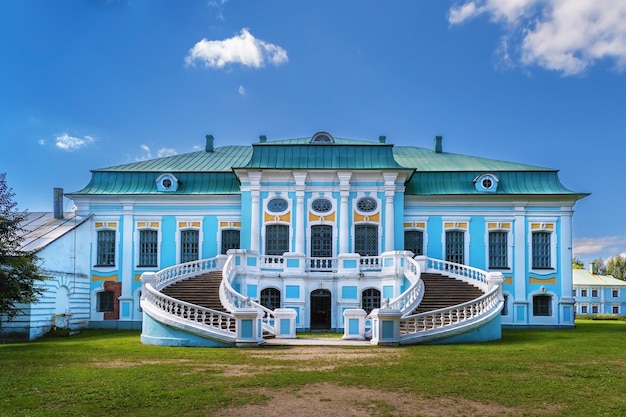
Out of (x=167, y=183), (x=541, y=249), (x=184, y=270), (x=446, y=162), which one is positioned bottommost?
(x=184, y=270)

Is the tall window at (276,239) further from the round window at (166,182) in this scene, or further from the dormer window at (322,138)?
the round window at (166,182)

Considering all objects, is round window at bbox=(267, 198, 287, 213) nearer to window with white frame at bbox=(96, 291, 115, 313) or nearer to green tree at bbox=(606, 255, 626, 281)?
window with white frame at bbox=(96, 291, 115, 313)

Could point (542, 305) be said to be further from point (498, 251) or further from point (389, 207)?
point (389, 207)

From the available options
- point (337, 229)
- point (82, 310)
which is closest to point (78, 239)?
point (82, 310)

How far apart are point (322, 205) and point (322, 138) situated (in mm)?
3848

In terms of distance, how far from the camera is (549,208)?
29078 mm

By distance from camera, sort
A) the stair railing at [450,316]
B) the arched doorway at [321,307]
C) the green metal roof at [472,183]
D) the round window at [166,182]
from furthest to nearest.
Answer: the round window at [166,182]
the green metal roof at [472,183]
the arched doorway at [321,307]
the stair railing at [450,316]

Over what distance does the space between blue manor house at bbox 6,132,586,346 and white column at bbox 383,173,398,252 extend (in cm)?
5

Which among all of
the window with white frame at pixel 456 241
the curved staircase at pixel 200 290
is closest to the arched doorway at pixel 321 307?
the curved staircase at pixel 200 290

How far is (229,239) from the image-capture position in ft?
96.6

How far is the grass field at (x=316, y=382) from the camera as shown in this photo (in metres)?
8.97

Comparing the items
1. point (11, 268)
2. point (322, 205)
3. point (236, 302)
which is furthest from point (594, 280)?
point (11, 268)

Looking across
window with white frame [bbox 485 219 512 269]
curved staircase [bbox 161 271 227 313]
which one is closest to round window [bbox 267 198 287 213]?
curved staircase [bbox 161 271 227 313]

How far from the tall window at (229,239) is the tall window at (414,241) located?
8.45 metres
